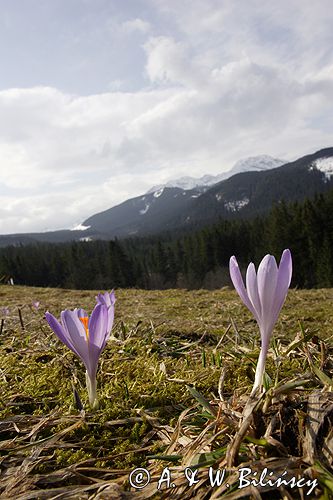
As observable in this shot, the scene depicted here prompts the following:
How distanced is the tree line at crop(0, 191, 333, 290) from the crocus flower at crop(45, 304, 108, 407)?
41363 millimetres

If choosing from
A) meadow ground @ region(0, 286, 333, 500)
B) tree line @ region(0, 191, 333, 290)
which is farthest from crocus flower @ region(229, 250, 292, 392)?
tree line @ region(0, 191, 333, 290)

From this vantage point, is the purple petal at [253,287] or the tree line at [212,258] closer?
the purple petal at [253,287]

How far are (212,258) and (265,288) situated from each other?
6522cm

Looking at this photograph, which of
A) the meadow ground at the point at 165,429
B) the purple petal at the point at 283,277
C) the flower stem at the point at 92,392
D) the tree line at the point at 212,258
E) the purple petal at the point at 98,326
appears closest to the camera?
the meadow ground at the point at 165,429

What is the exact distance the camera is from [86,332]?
1312 millimetres

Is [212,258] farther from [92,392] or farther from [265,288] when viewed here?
[265,288]

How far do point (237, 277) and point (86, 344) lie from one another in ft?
1.90

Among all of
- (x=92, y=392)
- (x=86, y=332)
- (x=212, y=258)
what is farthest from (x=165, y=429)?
(x=212, y=258)

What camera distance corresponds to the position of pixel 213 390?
60.4 inches

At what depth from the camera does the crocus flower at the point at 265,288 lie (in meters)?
1.13

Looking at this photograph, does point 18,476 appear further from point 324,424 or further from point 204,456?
point 324,424

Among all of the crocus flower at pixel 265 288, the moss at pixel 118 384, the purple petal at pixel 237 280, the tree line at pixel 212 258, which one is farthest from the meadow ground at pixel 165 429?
the tree line at pixel 212 258

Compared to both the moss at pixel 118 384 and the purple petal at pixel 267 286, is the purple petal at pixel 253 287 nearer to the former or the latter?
the purple petal at pixel 267 286

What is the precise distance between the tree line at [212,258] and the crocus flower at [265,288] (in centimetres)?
Result: 4126
